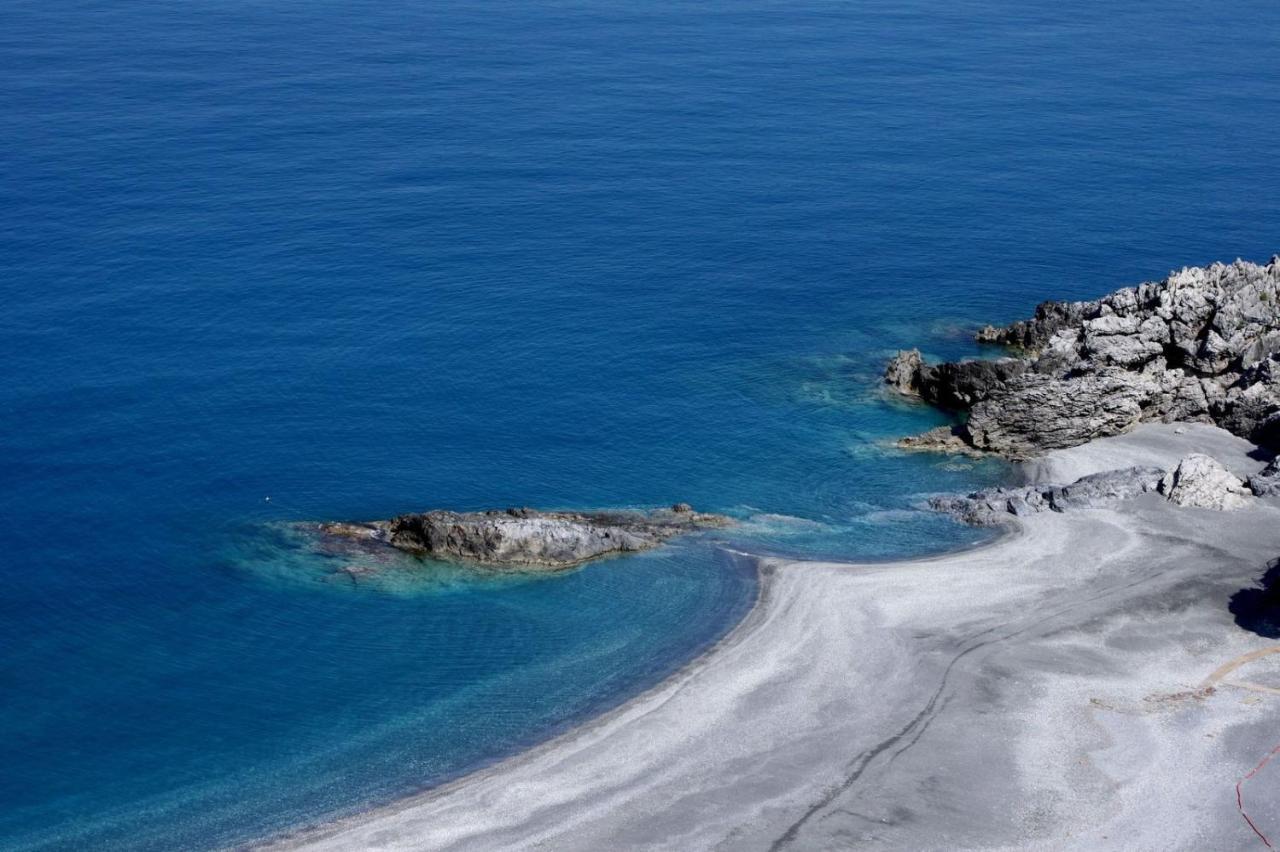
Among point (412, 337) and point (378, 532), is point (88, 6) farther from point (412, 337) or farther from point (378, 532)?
point (378, 532)

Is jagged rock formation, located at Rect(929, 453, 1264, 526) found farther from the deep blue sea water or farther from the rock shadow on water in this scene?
the rock shadow on water

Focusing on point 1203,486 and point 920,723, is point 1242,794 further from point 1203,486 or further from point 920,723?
point 1203,486

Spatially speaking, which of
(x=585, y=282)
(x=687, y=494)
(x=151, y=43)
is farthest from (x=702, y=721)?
(x=151, y=43)

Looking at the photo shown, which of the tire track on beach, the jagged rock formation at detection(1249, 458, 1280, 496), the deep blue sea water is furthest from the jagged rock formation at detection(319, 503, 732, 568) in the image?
the jagged rock formation at detection(1249, 458, 1280, 496)

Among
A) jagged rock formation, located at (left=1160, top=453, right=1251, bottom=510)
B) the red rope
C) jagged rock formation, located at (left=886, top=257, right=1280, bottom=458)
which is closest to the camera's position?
the red rope

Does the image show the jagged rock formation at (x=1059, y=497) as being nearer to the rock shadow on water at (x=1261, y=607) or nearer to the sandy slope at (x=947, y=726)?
the sandy slope at (x=947, y=726)

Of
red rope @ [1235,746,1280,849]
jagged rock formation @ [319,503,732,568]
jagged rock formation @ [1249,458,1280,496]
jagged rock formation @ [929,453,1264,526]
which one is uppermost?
jagged rock formation @ [319,503,732,568]
